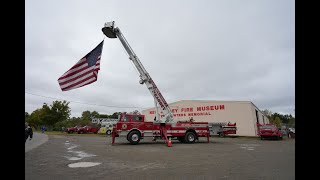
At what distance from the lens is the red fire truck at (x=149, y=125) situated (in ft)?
64.6

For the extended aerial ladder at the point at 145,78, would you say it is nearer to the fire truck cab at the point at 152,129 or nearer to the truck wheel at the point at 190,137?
the fire truck cab at the point at 152,129

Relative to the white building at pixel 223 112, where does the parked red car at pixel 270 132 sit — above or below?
below

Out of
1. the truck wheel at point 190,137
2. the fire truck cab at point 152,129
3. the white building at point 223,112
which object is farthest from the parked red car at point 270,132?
the truck wheel at point 190,137

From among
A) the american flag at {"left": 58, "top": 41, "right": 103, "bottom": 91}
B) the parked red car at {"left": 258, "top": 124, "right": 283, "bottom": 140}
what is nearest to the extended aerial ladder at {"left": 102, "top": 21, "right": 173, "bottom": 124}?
the american flag at {"left": 58, "top": 41, "right": 103, "bottom": 91}

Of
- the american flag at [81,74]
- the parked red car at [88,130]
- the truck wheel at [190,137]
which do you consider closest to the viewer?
the american flag at [81,74]

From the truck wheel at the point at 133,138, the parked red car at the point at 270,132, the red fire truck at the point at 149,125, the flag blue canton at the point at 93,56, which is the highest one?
the flag blue canton at the point at 93,56

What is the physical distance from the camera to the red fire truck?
19688 mm

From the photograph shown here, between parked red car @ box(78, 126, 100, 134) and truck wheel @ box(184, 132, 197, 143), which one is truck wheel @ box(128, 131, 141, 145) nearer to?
truck wheel @ box(184, 132, 197, 143)

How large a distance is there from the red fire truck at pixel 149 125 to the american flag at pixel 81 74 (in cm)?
730

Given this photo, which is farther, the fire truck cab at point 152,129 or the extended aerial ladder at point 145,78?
the fire truck cab at point 152,129

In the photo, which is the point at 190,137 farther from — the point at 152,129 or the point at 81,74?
the point at 81,74
